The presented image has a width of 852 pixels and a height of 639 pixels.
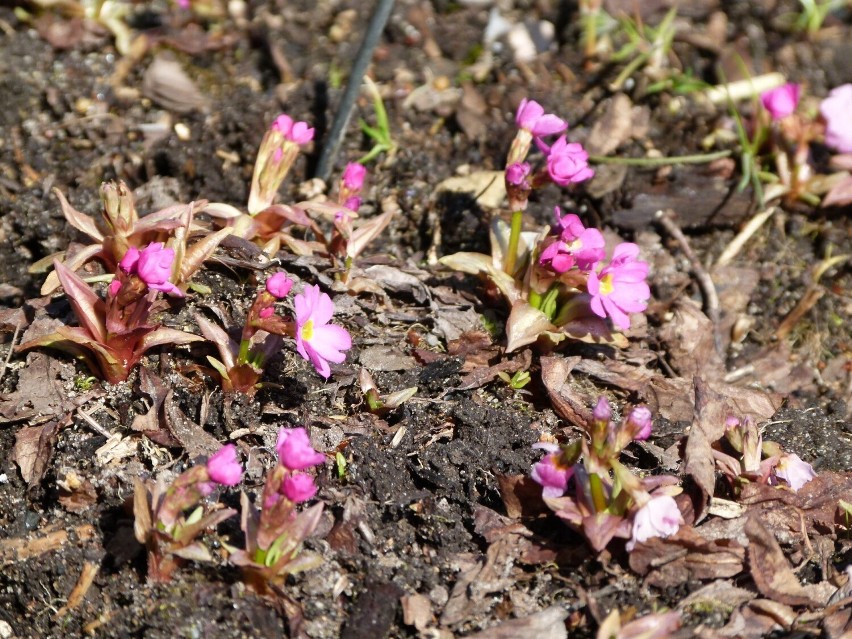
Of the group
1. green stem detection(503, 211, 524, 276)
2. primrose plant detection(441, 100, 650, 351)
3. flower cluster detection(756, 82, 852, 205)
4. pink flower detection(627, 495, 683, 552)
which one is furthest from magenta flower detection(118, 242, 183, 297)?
flower cluster detection(756, 82, 852, 205)

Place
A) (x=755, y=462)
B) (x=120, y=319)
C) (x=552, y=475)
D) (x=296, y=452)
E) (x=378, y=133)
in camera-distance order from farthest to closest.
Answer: (x=378, y=133) < (x=755, y=462) < (x=120, y=319) < (x=552, y=475) < (x=296, y=452)

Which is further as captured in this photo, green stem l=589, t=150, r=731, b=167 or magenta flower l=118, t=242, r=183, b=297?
green stem l=589, t=150, r=731, b=167

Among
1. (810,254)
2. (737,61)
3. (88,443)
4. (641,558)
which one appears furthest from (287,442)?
(737,61)

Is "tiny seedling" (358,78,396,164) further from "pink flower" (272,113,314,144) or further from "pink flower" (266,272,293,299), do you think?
"pink flower" (266,272,293,299)

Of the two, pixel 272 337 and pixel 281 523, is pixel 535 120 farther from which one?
pixel 281 523

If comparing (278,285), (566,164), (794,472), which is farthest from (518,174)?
A: (794,472)

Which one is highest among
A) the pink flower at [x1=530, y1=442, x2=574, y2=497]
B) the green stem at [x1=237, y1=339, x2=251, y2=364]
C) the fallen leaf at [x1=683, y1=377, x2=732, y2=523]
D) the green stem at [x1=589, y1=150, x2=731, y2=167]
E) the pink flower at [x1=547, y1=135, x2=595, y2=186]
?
the pink flower at [x1=547, y1=135, x2=595, y2=186]
